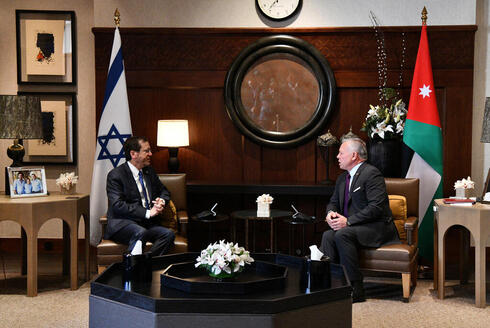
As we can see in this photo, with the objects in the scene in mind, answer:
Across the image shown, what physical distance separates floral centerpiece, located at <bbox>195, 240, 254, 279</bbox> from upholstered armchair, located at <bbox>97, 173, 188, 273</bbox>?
5.80 feet

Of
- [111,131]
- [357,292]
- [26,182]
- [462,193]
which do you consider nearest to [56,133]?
[111,131]

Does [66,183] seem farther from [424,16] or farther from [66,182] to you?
[424,16]

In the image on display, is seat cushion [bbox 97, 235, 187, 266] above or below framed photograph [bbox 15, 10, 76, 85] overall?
below

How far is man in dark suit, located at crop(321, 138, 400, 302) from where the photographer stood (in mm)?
5035

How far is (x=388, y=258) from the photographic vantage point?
5.04 meters

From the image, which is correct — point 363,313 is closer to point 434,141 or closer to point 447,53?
point 434,141

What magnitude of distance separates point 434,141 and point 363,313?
206 centimetres

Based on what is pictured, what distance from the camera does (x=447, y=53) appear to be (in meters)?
6.34

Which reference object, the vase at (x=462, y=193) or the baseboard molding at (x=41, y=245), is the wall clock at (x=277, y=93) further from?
the baseboard molding at (x=41, y=245)

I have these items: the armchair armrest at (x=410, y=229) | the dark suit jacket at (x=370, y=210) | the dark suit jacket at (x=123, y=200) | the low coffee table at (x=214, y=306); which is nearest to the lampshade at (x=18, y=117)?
the dark suit jacket at (x=123, y=200)

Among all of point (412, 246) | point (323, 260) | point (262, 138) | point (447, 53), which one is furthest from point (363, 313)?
point (447, 53)

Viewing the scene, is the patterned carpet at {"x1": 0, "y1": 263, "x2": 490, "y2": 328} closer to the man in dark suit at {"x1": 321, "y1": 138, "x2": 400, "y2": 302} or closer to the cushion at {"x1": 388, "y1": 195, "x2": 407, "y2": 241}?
the man in dark suit at {"x1": 321, "y1": 138, "x2": 400, "y2": 302}

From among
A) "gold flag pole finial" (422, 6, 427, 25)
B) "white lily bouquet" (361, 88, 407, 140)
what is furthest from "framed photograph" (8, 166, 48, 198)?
"gold flag pole finial" (422, 6, 427, 25)

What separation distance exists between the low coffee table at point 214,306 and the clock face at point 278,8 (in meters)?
3.59
